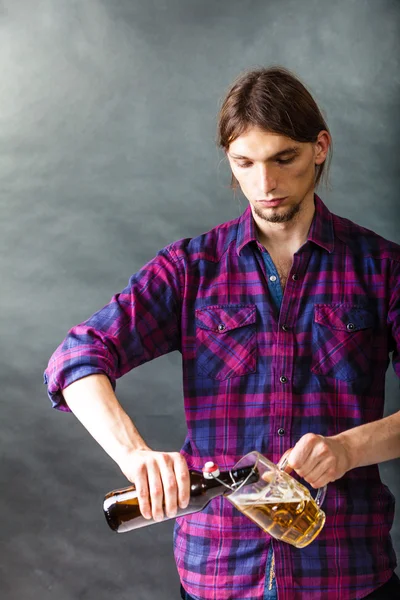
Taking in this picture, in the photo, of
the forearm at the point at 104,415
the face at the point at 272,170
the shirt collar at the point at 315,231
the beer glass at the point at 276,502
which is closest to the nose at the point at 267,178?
the face at the point at 272,170

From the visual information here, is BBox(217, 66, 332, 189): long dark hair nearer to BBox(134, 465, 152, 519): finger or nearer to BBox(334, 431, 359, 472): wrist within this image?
BBox(334, 431, 359, 472): wrist

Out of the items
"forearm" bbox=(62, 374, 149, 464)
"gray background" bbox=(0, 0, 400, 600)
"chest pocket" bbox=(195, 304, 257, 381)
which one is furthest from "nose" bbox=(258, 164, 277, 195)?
"gray background" bbox=(0, 0, 400, 600)

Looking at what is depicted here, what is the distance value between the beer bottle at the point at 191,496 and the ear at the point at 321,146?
88cm

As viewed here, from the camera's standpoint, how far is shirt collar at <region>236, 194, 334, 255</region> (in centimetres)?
197

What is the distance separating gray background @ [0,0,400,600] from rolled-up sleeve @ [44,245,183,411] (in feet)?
2.17

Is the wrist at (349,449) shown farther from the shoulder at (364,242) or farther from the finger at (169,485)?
the shoulder at (364,242)

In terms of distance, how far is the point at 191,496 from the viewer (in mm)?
1450

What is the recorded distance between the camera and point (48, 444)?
2.59 metres

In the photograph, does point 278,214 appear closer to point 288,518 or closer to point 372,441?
point 372,441

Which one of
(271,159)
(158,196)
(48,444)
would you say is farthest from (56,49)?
(48,444)

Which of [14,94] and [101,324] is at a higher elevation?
[14,94]

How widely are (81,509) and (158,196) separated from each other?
0.98m

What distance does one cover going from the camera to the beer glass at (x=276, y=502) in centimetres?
141

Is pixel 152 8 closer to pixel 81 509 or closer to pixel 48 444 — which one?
pixel 48 444
